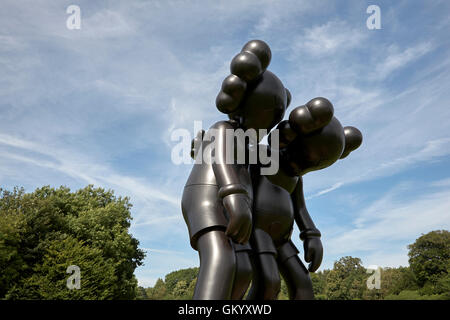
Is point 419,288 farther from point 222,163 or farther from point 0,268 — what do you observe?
point 222,163

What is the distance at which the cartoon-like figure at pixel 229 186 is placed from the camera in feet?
10.1

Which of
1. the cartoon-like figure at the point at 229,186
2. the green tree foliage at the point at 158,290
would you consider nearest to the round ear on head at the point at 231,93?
the cartoon-like figure at the point at 229,186

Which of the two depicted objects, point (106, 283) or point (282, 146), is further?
point (106, 283)

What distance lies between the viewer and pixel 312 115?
3881mm

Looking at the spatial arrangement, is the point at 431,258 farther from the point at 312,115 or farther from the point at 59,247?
the point at 312,115

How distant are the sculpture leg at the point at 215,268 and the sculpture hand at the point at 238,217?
0.38ft

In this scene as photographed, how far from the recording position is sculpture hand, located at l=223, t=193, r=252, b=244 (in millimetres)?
3092

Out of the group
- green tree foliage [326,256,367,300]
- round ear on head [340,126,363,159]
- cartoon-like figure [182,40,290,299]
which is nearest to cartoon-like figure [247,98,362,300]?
cartoon-like figure [182,40,290,299]

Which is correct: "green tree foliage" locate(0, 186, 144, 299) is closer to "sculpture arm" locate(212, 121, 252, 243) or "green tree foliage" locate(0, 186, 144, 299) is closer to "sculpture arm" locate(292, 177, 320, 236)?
"sculpture arm" locate(292, 177, 320, 236)

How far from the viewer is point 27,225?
17.3m

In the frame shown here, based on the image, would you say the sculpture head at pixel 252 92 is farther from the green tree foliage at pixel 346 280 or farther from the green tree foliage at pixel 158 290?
the green tree foliage at pixel 158 290
